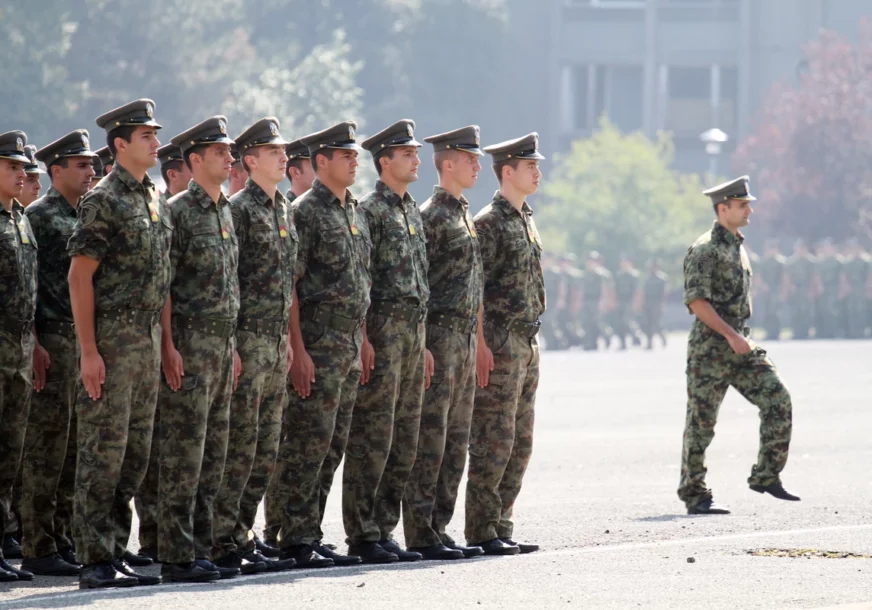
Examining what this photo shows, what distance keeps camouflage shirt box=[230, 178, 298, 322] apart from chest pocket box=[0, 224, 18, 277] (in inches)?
41.4

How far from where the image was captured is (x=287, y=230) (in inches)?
359

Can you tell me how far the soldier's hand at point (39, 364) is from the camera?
9.27m

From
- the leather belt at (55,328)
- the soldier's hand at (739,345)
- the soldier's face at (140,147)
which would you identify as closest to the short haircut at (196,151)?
the soldier's face at (140,147)

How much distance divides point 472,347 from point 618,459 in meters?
5.76

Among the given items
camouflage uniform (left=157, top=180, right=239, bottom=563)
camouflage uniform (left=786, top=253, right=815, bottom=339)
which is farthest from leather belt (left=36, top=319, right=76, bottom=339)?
camouflage uniform (left=786, top=253, right=815, bottom=339)

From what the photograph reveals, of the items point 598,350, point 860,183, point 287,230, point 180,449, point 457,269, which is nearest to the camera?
point 180,449

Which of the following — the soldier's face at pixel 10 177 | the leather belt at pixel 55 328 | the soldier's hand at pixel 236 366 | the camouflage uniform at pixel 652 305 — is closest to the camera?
the soldier's hand at pixel 236 366

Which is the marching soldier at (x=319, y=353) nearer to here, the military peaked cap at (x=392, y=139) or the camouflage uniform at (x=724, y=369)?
the military peaked cap at (x=392, y=139)

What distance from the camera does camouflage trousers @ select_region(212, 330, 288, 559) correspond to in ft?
29.2

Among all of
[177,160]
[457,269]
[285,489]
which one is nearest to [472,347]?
[457,269]

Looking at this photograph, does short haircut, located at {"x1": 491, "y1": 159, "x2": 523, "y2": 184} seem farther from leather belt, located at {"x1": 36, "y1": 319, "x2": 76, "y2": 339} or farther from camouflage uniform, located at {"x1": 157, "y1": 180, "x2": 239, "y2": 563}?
leather belt, located at {"x1": 36, "y1": 319, "x2": 76, "y2": 339}

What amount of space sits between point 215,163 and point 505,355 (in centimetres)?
213

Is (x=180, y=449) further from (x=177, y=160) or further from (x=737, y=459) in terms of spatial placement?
(x=737, y=459)

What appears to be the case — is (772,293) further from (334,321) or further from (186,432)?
(186,432)
